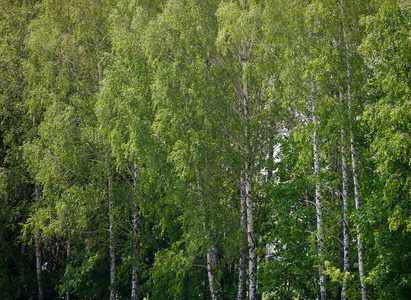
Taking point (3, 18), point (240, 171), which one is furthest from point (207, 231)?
point (3, 18)

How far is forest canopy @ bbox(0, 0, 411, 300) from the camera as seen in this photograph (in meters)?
12.1

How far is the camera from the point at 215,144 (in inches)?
568

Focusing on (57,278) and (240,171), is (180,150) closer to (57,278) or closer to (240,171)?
(240,171)

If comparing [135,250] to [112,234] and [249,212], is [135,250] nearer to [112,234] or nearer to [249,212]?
[112,234]

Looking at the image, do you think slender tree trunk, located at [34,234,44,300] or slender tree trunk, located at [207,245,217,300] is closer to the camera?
slender tree trunk, located at [207,245,217,300]

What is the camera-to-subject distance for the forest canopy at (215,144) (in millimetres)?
12133

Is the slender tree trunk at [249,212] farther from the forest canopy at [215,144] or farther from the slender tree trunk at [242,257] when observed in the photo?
the slender tree trunk at [242,257]

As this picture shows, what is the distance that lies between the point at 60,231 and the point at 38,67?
7905mm

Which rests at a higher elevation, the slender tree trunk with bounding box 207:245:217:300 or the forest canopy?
the forest canopy

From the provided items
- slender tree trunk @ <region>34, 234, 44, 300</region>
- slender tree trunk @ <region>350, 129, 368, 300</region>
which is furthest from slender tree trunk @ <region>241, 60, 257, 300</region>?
slender tree trunk @ <region>34, 234, 44, 300</region>

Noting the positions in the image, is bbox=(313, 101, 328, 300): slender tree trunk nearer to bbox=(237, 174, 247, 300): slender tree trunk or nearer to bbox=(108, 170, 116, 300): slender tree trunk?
bbox=(237, 174, 247, 300): slender tree trunk

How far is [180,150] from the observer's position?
14.3m

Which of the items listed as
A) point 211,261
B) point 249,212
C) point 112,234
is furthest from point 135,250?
point 249,212

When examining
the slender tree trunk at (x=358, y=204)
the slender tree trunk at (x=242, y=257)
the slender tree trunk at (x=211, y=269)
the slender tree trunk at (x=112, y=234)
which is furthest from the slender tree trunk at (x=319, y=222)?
the slender tree trunk at (x=112, y=234)
